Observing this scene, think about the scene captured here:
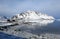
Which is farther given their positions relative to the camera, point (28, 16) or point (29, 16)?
point (29, 16)

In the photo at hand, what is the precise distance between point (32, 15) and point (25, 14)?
4567mm

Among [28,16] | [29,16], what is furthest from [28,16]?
[29,16]

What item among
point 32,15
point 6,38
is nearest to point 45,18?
point 32,15

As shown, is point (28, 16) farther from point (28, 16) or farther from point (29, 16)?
point (29, 16)

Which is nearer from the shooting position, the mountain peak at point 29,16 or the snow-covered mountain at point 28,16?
the snow-covered mountain at point 28,16

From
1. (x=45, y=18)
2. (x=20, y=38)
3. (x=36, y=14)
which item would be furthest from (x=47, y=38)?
(x=45, y=18)

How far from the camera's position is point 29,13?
379 ft

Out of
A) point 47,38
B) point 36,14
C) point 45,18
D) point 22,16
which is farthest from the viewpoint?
point 45,18

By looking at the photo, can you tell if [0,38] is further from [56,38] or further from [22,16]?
[22,16]

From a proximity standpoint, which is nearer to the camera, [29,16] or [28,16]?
[28,16]

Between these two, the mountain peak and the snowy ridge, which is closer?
the snowy ridge

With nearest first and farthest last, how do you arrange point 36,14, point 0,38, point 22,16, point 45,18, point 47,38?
1. point 47,38
2. point 0,38
3. point 22,16
4. point 36,14
5. point 45,18

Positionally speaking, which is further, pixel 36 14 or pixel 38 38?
pixel 36 14

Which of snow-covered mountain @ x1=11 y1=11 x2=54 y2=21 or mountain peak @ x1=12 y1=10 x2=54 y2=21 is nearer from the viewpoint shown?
snow-covered mountain @ x1=11 y1=11 x2=54 y2=21
